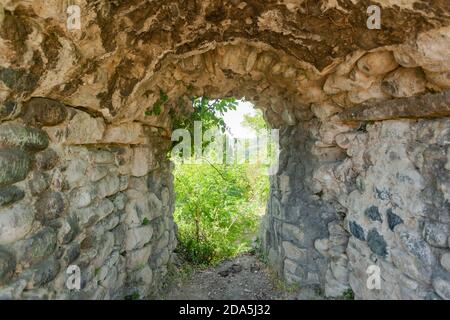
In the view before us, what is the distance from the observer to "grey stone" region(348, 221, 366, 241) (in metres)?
2.04

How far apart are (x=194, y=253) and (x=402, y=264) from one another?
245 cm

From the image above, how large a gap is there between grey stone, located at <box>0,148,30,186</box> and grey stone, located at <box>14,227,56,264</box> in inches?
10.5

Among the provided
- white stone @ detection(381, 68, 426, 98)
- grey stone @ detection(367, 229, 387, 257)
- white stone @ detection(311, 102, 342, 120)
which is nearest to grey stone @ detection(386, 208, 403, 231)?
grey stone @ detection(367, 229, 387, 257)

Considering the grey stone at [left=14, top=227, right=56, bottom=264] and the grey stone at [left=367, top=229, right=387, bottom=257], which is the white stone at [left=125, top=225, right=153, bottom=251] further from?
the grey stone at [left=367, top=229, right=387, bottom=257]

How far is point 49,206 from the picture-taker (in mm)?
1481

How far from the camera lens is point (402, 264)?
1.66 metres

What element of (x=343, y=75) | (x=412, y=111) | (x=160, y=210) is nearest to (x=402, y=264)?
(x=412, y=111)

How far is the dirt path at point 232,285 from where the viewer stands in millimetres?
2806

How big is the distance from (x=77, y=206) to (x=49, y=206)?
0.23 meters

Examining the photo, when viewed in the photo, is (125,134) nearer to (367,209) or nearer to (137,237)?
(137,237)

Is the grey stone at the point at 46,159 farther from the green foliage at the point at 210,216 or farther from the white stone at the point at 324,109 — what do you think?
the green foliage at the point at 210,216

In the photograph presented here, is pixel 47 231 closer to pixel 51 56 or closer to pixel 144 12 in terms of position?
pixel 51 56

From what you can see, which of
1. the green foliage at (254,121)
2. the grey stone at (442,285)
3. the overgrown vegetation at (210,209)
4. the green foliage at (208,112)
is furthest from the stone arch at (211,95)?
the green foliage at (254,121)

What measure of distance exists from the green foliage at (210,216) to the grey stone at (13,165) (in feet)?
8.42
